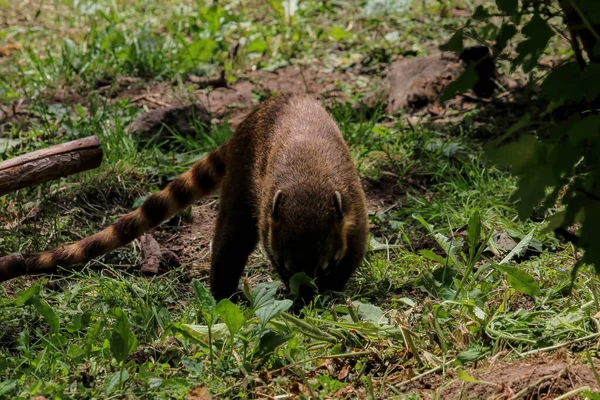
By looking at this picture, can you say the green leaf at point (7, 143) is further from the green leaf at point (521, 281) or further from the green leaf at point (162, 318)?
the green leaf at point (521, 281)

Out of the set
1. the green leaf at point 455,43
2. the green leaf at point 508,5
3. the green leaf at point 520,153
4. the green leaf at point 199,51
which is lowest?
the green leaf at point 199,51

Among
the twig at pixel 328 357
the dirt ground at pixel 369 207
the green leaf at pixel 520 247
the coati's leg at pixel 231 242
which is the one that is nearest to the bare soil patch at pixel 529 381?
the dirt ground at pixel 369 207

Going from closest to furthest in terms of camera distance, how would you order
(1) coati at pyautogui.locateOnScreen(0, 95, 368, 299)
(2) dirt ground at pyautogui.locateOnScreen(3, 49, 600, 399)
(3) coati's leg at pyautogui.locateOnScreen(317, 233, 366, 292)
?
(2) dirt ground at pyautogui.locateOnScreen(3, 49, 600, 399) → (1) coati at pyautogui.locateOnScreen(0, 95, 368, 299) → (3) coati's leg at pyautogui.locateOnScreen(317, 233, 366, 292)

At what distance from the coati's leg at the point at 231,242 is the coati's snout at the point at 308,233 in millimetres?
396

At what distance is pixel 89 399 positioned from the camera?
339 cm

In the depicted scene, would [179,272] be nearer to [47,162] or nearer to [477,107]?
[47,162]

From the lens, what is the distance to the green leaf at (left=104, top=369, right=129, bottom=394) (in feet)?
11.0

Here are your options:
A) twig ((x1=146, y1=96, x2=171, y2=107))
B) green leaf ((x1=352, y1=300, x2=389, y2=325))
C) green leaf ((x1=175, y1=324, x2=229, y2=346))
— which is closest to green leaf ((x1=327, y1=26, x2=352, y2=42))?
twig ((x1=146, y1=96, x2=171, y2=107))

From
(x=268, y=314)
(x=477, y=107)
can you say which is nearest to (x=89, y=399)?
(x=268, y=314)

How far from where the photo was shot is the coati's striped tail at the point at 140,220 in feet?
16.1

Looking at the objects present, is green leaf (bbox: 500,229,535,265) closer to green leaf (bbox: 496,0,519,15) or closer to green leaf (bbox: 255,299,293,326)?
green leaf (bbox: 255,299,293,326)

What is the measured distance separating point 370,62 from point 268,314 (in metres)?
4.89

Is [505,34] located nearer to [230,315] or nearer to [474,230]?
[474,230]

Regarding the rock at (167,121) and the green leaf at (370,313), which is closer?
the green leaf at (370,313)
